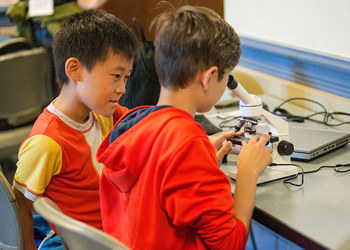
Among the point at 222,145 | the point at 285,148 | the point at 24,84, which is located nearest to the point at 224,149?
the point at 222,145

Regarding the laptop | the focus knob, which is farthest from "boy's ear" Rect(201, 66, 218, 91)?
the laptop

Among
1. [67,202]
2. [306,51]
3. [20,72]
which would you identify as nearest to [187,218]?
[67,202]

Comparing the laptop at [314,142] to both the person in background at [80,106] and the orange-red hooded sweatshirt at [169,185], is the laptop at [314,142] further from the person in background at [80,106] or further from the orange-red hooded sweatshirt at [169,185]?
the person in background at [80,106]

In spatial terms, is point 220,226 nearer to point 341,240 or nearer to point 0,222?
point 341,240

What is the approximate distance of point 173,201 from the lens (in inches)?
35.4

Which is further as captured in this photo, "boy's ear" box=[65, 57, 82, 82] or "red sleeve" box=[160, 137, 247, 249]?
"boy's ear" box=[65, 57, 82, 82]

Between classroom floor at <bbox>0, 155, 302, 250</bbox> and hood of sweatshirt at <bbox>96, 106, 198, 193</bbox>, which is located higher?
hood of sweatshirt at <bbox>96, 106, 198, 193</bbox>

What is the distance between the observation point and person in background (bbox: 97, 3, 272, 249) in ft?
2.96

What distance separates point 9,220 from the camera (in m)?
1.21

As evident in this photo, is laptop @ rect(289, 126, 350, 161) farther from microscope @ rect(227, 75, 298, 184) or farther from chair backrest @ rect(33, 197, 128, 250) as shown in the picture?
chair backrest @ rect(33, 197, 128, 250)

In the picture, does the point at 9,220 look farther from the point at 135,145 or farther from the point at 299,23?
the point at 299,23

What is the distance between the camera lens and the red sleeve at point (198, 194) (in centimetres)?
89

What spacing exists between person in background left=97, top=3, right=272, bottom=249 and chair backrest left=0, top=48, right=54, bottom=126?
125cm

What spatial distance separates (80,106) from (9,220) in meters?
0.35
